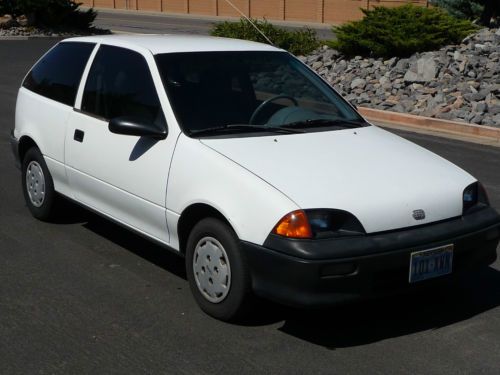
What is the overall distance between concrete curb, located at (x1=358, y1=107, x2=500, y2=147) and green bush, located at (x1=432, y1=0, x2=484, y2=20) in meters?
12.9

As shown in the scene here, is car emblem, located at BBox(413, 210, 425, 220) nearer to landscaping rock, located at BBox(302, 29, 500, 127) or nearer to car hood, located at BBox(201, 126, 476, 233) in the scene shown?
car hood, located at BBox(201, 126, 476, 233)

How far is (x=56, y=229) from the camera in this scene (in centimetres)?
714

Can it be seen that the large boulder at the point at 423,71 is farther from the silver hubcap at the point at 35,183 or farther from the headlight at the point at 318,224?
the headlight at the point at 318,224

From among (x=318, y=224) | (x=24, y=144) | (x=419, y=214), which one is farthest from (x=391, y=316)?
(x=24, y=144)

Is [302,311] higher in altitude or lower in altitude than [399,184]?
lower

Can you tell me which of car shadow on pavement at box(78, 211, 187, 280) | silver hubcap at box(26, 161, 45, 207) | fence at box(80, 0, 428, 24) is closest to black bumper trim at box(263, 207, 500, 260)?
car shadow on pavement at box(78, 211, 187, 280)

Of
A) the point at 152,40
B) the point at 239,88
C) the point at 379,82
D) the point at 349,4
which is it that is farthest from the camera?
the point at 349,4

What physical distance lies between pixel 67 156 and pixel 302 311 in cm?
235

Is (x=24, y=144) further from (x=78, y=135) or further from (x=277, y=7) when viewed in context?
(x=277, y=7)

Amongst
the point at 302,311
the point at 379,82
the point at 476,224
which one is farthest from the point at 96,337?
the point at 379,82

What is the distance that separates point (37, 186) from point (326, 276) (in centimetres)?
347

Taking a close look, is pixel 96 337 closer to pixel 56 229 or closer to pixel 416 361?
pixel 416 361

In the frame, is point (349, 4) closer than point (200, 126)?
No

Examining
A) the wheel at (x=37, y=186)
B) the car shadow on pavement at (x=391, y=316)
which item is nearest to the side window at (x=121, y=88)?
the wheel at (x=37, y=186)
